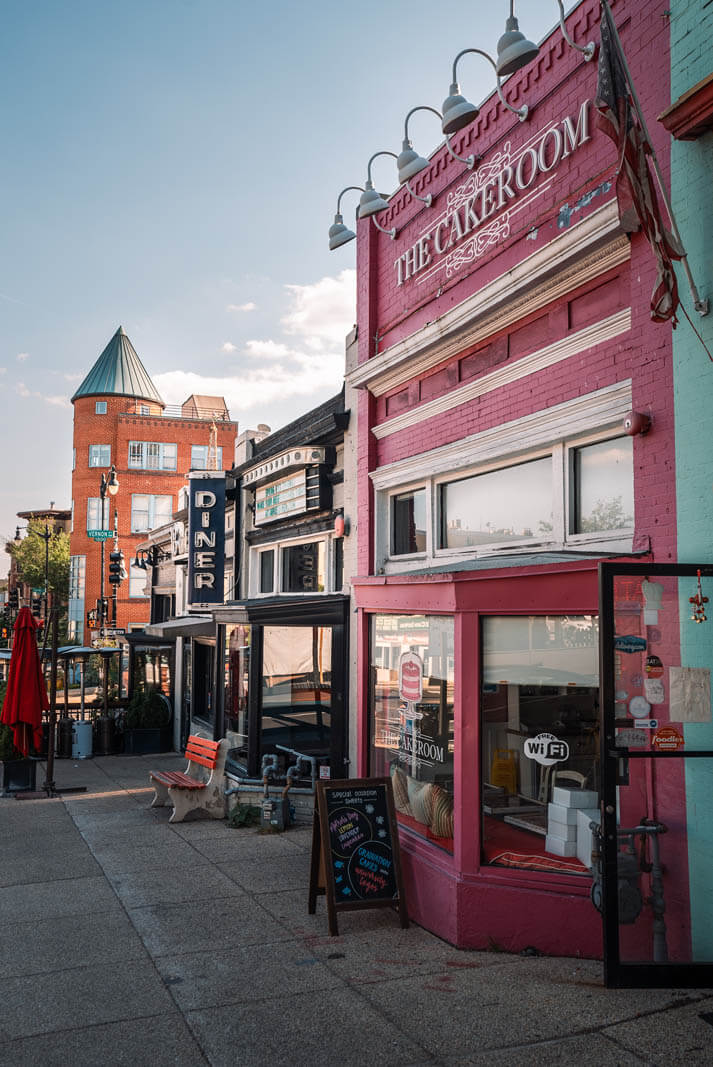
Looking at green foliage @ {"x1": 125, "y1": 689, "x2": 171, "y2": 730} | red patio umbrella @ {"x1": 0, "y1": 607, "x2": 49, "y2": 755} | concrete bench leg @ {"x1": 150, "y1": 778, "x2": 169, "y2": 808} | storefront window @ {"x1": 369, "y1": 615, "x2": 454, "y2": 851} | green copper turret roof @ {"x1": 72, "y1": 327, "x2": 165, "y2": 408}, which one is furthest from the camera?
green copper turret roof @ {"x1": 72, "y1": 327, "x2": 165, "y2": 408}

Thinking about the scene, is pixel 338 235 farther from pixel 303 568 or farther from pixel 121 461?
pixel 121 461

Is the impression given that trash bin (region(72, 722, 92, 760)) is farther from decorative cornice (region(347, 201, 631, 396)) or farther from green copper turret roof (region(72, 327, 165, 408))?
green copper turret roof (region(72, 327, 165, 408))

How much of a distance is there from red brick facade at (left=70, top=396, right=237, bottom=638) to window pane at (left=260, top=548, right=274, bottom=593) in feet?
95.0

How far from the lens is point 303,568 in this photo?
13156 mm

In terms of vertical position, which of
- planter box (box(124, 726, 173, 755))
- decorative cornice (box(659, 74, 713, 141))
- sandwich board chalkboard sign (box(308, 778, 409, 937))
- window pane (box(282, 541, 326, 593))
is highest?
decorative cornice (box(659, 74, 713, 141))

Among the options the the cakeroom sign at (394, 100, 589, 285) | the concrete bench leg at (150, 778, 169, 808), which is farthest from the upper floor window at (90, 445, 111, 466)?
the the cakeroom sign at (394, 100, 589, 285)

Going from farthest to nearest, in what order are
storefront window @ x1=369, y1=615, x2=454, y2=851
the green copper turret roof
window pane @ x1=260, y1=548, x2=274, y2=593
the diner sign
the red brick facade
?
the green copper turret roof < the red brick facade < the diner sign < window pane @ x1=260, y1=548, x2=274, y2=593 < storefront window @ x1=369, y1=615, x2=454, y2=851

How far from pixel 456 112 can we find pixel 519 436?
290 centimetres

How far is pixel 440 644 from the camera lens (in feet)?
25.0

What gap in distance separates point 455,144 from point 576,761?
6.66m

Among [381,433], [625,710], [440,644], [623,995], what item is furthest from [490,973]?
[381,433]

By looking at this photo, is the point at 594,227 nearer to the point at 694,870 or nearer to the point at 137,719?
the point at 694,870

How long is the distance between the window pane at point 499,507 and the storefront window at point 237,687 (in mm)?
5135

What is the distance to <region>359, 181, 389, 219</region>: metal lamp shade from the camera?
8930 mm
